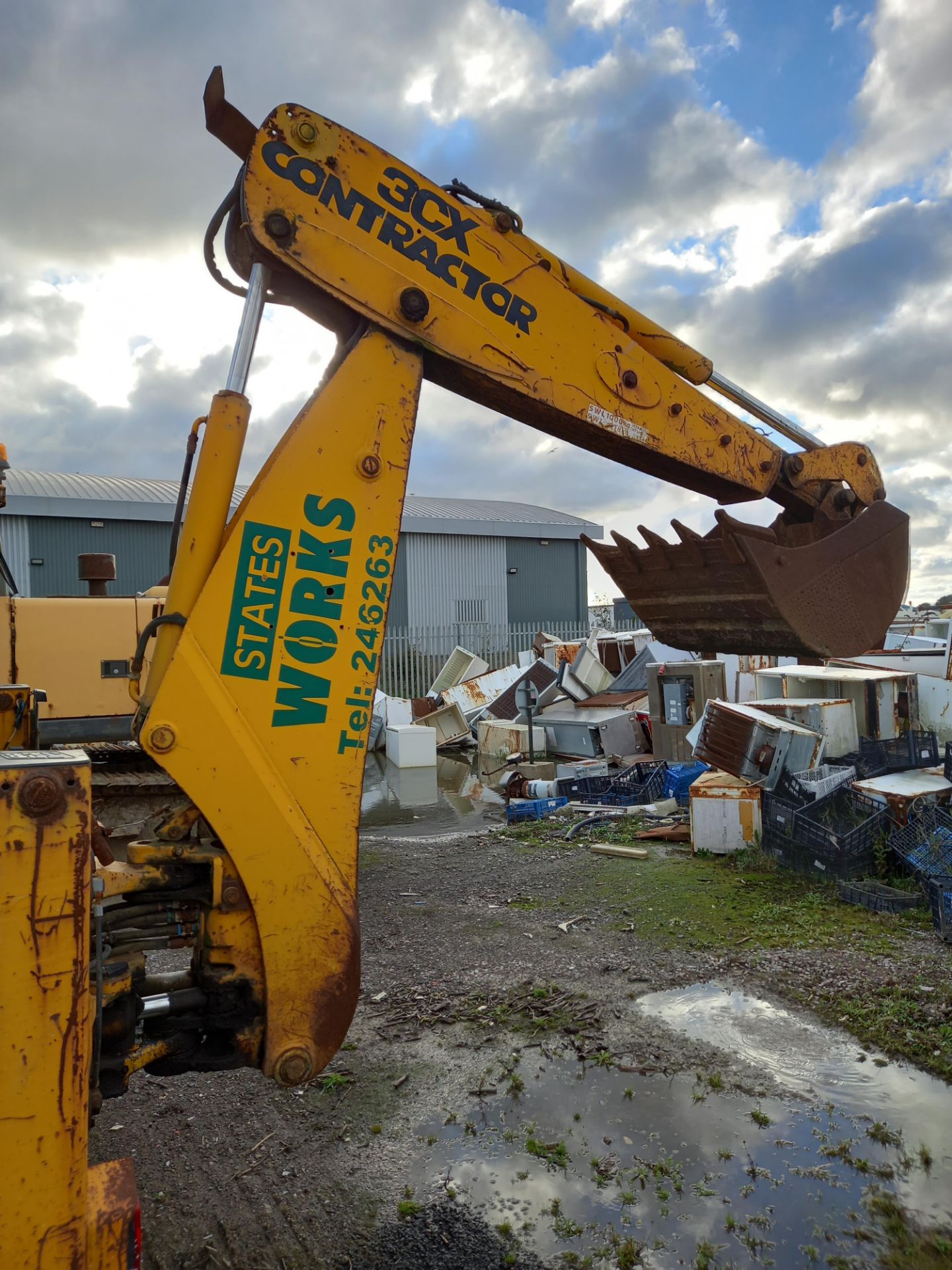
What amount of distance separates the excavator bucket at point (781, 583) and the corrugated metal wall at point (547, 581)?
2513cm

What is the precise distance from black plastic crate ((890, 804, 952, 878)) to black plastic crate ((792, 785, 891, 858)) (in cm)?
16

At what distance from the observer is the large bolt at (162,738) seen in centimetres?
236

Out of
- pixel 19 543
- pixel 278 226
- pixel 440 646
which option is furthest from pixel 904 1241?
pixel 19 543

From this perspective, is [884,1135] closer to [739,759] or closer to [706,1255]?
[706,1255]

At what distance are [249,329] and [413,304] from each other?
0.52 m

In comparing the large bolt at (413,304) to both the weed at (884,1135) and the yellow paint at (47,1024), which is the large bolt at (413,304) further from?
the weed at (884,1135)

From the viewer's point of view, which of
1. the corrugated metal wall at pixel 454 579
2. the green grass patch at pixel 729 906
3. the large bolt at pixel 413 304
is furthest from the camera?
the corrugated metal wall at pixel 454 579

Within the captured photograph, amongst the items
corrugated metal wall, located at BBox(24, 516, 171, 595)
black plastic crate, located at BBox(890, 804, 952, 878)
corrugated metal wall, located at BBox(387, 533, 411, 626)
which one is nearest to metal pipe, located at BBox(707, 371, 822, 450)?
black plastic crate, located at BBox(890, 804, 952, 878)

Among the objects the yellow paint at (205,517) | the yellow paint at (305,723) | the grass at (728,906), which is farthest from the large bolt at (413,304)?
the grass at (728,906)

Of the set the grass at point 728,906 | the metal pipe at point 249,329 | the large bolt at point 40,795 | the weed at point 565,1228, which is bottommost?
the weed at point 565,1228

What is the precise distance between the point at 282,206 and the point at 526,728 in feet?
36.5

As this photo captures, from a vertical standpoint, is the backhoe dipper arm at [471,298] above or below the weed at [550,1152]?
above

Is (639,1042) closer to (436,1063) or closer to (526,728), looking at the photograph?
(436,1063)

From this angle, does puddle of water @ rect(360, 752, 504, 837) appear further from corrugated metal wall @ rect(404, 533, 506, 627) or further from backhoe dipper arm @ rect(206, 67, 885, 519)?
corrugated metal wall @ rect(404, 533, 506, 627)
